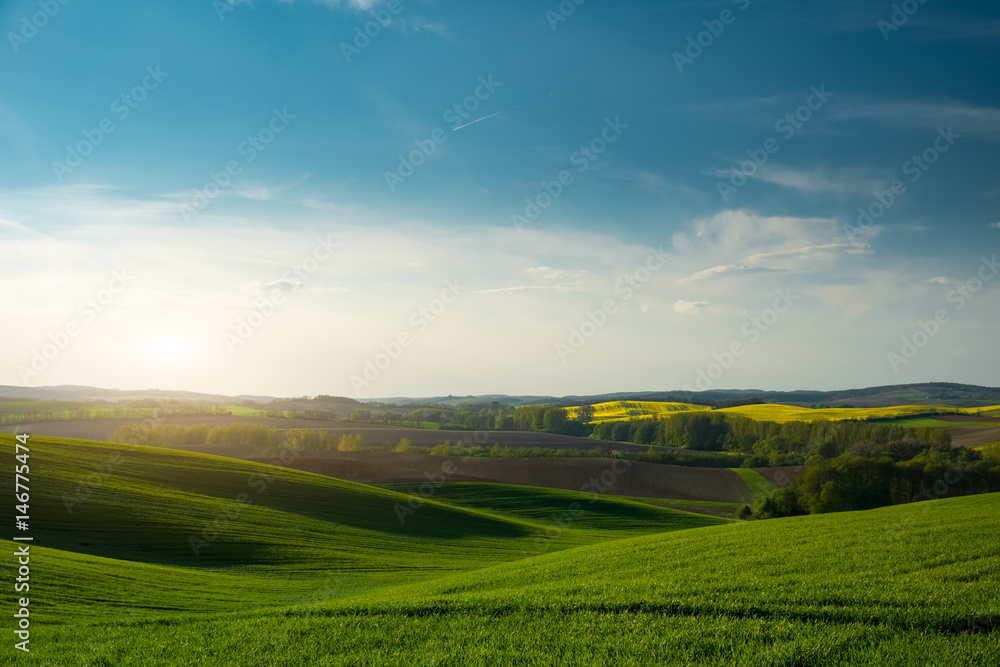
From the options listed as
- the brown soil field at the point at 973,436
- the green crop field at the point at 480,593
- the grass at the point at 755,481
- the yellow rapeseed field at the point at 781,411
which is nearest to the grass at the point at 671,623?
the green crop field at the point at 480,593

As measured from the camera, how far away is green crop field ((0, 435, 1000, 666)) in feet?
25.6

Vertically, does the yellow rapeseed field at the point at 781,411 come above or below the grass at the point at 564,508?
above

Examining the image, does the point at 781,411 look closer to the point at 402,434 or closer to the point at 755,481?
the point at 755,481

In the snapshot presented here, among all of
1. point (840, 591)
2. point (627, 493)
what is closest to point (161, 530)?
point (840, 591)

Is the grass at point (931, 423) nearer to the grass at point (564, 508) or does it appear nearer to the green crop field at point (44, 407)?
the grass at point (564, 508)

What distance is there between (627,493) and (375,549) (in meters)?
44.8

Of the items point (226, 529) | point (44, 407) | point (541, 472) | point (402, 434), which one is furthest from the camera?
point (44, 407)

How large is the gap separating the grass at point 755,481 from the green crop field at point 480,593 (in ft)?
145

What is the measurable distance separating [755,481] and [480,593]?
71490 millimetres

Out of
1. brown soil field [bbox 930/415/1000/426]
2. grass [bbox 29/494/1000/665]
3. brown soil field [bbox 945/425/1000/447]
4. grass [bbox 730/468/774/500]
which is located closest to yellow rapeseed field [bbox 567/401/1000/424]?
brown soil field [bbox 930/415/1000/426]

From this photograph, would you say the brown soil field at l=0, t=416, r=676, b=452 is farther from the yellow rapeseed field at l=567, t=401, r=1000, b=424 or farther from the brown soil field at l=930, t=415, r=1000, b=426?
the brown soil field at l=930, t=415, r=1000, b=426

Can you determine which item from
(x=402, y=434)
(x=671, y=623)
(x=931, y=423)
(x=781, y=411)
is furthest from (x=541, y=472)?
(x=781, y=411)

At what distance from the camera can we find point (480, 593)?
13.0 m

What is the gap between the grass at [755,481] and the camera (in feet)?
227
